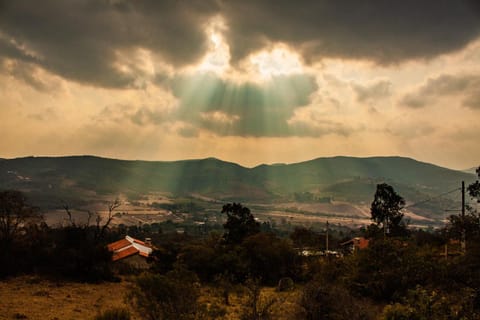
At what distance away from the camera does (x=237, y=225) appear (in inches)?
1807

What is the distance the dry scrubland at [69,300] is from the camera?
19.5 metres

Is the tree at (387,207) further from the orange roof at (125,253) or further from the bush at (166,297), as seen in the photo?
the bush at (166,297)

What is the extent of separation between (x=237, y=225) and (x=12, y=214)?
21.8 metres

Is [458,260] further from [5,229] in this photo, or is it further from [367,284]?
[5,229]

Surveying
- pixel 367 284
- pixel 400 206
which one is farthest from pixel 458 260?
pixel 400 206

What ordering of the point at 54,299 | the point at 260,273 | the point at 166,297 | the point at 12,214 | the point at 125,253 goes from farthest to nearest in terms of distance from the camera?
the point at 125,253 < the point at 260,273 < the point at 12,214 < the point at 54,299 < the point at 166,297

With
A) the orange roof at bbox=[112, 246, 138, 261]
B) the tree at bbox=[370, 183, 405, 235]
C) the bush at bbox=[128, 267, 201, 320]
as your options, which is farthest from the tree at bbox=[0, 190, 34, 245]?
the tree at bbox=[370, 183, 405, 235]

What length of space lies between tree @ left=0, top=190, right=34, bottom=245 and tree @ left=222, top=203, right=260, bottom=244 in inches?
761

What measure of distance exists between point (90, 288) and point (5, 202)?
11.2m

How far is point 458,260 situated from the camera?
20828 millimetres

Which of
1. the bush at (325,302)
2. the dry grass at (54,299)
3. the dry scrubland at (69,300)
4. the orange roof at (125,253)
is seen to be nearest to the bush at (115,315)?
the dry scrubland at (69,300)

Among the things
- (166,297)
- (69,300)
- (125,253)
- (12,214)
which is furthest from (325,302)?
(125,253)

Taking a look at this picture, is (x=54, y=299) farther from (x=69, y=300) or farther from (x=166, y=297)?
(x=166, y=297)

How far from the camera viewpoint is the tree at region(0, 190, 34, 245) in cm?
3225
